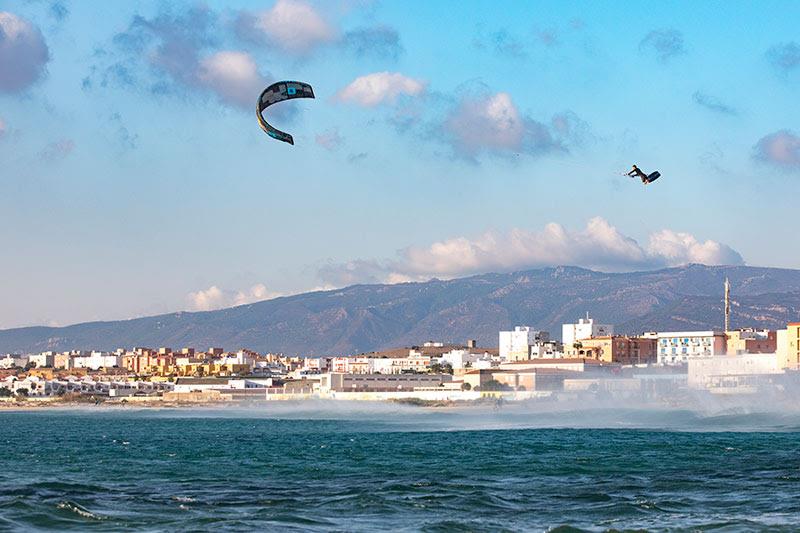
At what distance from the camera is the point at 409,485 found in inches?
1724

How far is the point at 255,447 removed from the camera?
7300 centimetres

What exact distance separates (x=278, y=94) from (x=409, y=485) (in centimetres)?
1445

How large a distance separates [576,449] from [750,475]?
1922cm

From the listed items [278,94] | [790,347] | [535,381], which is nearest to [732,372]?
[790,347]

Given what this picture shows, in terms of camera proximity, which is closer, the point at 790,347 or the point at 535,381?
the point at 790,347

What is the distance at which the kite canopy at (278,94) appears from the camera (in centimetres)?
4800

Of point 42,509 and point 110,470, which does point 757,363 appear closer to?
point 110,470

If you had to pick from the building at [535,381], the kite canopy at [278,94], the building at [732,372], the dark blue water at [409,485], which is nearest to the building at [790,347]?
the building at [732,372]

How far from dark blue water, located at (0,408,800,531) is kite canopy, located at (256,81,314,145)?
11655 mm

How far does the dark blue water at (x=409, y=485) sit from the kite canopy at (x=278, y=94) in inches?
459

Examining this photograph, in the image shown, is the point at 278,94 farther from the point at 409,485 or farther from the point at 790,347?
the point at 790,347

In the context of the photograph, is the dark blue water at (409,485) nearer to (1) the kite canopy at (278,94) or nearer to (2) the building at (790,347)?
(1) the kite canopy at (278,94)

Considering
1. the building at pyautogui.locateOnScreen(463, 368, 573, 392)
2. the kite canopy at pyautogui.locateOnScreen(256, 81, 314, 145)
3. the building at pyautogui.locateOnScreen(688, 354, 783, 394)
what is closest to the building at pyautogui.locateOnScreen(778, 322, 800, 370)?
the building at pyautogui.locateOnScreen(688, 354, 783, 394)

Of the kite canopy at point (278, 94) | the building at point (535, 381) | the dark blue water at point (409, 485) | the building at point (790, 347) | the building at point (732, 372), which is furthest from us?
the building at point (535, 381)
